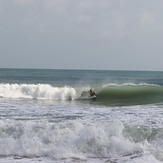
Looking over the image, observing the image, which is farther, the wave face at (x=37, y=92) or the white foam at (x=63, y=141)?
the wave face at (x=37, y=92)

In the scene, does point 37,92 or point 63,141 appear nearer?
point 63,141

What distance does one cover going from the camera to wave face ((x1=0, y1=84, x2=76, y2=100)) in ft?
74.2

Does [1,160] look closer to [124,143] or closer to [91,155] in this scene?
Result: [91,155]

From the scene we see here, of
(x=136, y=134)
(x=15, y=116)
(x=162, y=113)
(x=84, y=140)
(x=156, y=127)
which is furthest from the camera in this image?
(x=162, y=113)

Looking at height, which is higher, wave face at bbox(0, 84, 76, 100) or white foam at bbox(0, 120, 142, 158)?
wave face at bbox(0, 84, 76, 100)

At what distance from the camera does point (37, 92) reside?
23.7 metres

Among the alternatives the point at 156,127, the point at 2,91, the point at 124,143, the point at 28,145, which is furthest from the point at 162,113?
the point at 2,91

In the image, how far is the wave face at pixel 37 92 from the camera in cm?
2262

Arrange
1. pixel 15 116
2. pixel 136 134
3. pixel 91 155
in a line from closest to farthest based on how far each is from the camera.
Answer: pixel 91 155 < pixel 136 134 < pixel 15 116

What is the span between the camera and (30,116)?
466 inches

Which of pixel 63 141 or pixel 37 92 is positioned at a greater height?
pixel 37 92

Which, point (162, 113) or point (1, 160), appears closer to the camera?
point (1, 160)

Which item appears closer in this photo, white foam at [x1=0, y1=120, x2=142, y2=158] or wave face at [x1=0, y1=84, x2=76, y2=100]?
white foam at [x1=0, y1=120, x2=142, y2=158]

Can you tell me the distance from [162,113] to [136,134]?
13.4 feet
